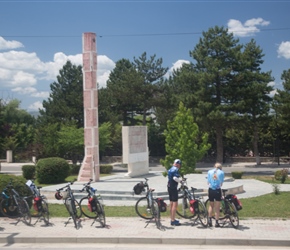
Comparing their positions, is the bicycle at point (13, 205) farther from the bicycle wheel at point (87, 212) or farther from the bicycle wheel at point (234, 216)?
the bicycle wheel at point (234, 216)

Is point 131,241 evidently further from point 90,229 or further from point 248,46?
point 248,46

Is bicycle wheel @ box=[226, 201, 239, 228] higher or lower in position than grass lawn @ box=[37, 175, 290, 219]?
higher

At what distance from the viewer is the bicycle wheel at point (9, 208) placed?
13.1 meters

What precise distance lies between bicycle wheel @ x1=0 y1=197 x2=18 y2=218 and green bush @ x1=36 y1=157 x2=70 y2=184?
12.3m

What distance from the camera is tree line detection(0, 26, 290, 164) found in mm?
43062

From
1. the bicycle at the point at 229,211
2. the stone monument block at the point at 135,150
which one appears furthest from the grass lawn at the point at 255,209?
the stone monument block at the point at 135,150

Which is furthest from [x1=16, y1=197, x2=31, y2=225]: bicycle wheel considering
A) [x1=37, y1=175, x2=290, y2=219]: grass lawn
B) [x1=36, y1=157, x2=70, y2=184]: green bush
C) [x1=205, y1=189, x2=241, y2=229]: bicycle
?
[x1=36, y1=157, x2=70, y2=184]: green bush

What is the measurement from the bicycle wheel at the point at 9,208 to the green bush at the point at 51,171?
12.3 metres

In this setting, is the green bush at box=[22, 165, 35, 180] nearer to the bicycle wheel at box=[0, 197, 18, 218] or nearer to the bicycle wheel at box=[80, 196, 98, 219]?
the bicycle wheel at box=[80, 196, 98, 219]

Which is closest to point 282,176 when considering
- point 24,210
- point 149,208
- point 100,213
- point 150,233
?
point 149,208

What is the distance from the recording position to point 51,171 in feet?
83.7

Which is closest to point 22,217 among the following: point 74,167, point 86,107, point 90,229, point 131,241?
point 90,229

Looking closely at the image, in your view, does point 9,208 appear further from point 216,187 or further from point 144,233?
point 216,187

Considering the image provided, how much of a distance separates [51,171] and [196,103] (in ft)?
74.4
